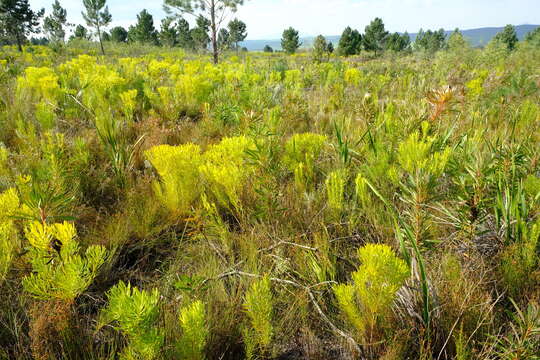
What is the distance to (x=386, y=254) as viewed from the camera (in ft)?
2.77

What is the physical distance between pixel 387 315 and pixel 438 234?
0.68 metres

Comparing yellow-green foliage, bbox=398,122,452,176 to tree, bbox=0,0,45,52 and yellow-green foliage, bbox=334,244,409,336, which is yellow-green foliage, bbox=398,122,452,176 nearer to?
yellow-green foliage, bbox=334,244,409,336

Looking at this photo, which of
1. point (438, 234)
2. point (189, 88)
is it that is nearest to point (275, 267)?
point (438, 234)

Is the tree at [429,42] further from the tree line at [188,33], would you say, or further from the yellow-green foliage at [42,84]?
the yellow-green foliage at [42,84]

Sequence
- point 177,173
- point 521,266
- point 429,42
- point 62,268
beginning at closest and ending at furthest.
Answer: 1. point 62,268
2. point 521,266
3. point 177,173
4. point 429,42

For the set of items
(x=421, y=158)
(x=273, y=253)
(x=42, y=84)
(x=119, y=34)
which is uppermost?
(x=119, y=34)

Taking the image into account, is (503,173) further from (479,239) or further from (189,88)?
(189,88)

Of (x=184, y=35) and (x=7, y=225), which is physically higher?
(x=184, y=35)

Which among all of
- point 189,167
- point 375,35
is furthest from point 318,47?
point 375,35

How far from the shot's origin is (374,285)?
89 centimetres

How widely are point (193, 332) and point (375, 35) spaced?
174 feet

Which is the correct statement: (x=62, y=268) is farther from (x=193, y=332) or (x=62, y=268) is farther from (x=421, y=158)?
(x=421, y=158)

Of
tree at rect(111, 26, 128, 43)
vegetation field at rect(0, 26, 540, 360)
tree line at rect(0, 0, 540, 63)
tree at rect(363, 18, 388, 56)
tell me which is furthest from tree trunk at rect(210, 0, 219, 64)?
tree at rect(111, 26, 128, 43)

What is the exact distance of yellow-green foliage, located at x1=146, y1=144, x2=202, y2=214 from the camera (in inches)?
64.3
